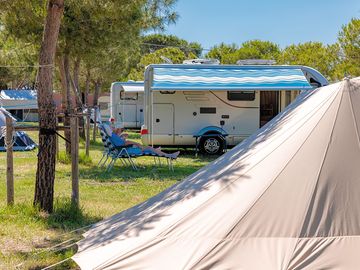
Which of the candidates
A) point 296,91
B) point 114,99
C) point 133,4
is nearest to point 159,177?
point 133,4

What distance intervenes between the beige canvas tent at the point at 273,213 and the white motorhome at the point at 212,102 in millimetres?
11161

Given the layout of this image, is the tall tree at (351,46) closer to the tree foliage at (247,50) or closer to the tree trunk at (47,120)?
the tree trunk at (47,120)

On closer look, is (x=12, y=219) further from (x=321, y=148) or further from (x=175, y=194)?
(x=321, y=148)

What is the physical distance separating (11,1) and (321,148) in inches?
240

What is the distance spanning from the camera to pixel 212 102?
16.5 m

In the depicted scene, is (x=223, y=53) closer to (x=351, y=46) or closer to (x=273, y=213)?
(x=351, y=46)

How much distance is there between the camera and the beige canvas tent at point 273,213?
145 inches

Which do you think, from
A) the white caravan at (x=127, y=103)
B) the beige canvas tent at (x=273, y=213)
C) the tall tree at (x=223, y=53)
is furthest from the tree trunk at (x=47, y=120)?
the tall tree at (x=223, y=53)

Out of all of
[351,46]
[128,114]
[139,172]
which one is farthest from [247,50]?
[139,172]

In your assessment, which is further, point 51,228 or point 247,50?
point 247,50

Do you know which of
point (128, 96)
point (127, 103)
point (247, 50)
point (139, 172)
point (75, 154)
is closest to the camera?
point (75, 154)

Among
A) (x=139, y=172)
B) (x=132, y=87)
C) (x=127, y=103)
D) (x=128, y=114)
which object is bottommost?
(x=139, y=172)

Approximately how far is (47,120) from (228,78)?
9.28m

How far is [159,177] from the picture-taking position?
38.9 ft
